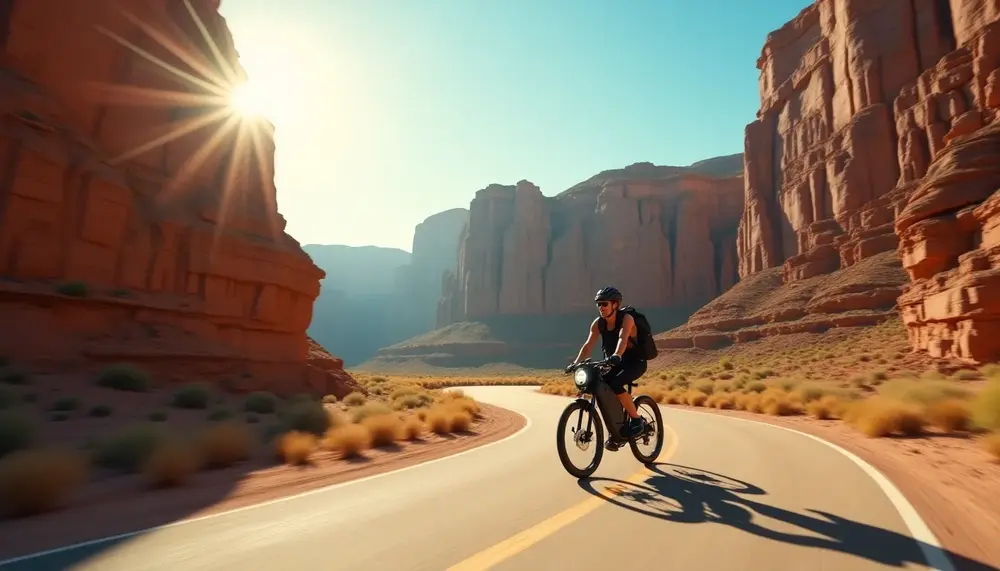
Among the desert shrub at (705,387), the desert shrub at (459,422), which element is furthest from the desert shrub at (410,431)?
the desert shrub at (705,387)

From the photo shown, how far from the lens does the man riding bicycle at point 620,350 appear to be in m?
6.65

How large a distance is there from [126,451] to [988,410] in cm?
1566

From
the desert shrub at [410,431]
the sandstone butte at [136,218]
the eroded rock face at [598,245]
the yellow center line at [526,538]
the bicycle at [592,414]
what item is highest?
the eroded rock face at [598,245]

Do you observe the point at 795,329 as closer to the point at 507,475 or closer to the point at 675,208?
the point at 507,475

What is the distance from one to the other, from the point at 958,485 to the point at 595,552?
5.39 m

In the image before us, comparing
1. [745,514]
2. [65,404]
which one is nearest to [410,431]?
[745,514]

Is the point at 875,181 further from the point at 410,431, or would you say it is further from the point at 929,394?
the point at 410,431

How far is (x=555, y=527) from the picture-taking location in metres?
4.29

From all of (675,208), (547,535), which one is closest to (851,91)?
(675,208)

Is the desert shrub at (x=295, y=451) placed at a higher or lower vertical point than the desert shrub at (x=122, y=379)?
lower

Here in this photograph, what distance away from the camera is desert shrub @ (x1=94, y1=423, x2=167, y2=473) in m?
7.92

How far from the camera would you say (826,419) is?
14.8 metres

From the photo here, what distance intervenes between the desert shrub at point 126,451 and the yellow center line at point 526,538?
653cm

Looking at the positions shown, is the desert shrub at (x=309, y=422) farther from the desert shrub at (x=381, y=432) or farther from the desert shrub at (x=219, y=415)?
the desert shrub at (x=381, y=432)
